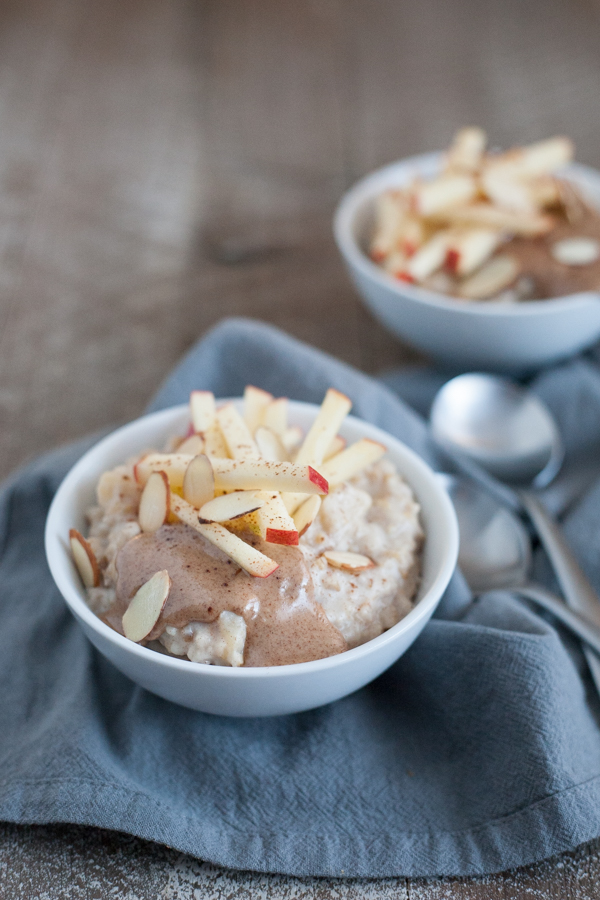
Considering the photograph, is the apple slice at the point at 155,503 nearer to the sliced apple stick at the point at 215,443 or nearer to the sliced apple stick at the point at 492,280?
the sliced apple stick at the point at 215,443

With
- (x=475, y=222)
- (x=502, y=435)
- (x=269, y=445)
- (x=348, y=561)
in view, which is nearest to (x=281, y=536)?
(x=348, y=561)

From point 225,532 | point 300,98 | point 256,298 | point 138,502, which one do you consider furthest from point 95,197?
point 225,532

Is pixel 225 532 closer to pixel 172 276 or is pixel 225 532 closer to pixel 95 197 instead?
pixel 172 276

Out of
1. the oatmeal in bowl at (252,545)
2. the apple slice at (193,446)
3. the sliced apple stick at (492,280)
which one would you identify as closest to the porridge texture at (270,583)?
Result: the oatmeal in bowl at (252,545)

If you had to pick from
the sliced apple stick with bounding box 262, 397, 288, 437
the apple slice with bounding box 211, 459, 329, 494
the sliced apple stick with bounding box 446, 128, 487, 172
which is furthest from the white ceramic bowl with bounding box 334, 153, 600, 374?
the apple slice with bounding box 211, 459, 329, 494

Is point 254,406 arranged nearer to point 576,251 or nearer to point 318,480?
point 318,480

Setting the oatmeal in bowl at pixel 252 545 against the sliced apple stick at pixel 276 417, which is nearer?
the oatmeal in bowl at pixel 252 545
